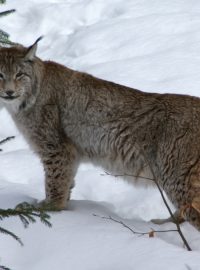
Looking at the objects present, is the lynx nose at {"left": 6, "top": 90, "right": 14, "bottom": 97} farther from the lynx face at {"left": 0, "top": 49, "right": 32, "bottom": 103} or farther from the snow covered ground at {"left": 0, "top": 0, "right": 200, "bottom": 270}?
the snow covered ground at {"left": 0, "top": 0, "right": 200, "bottom": 270}

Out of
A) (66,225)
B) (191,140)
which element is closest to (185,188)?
(191,140)

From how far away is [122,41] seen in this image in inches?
461

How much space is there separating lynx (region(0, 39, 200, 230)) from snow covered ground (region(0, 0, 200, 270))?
0.46 m

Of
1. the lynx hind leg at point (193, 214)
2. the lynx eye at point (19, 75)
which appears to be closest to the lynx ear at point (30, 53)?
the lynx eye at point (19, 75)

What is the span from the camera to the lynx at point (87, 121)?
6094mm

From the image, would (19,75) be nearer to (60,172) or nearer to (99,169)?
(60,172)

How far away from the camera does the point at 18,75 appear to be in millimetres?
6469

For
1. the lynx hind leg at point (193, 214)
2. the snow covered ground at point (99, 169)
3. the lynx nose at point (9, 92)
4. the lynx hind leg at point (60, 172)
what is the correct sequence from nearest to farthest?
the snow covered ground at point (99, 169)
the lynx hind leg at point (193, 214)
the lynx nose at point (9, 92)
the lynx hind leg at point (60, 172)

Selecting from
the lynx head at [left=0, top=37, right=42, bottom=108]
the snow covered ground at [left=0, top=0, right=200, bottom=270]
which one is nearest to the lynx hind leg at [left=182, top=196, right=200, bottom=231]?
the snow covered ground at [left=0, top=0, right=200, bottom=270]

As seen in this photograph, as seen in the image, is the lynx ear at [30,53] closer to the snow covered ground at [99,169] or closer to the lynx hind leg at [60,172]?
the lynx hind leg at [60,172]

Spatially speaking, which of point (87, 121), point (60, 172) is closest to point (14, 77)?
point (87, 121)

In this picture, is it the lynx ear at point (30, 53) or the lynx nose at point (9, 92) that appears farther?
the lynx ear at point (30, 53)

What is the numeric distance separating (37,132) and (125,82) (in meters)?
3.54

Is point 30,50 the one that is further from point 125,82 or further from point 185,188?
point 125,82
